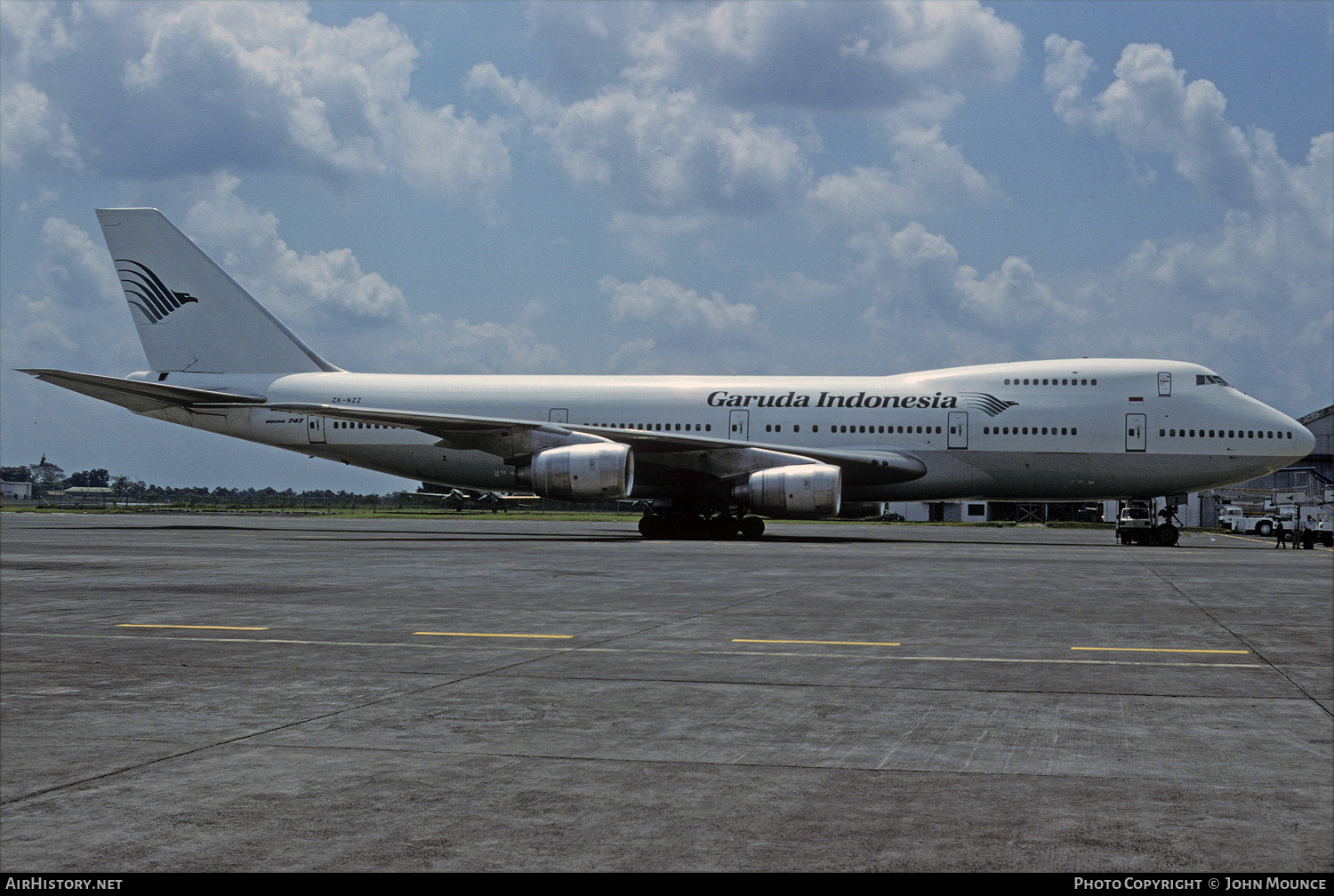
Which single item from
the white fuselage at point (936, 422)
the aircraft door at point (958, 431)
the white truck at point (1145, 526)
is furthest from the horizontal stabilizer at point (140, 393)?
the white truck at point (1145, 526)

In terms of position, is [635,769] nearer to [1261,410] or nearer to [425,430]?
[425,430]

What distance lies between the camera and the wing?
3047 cm

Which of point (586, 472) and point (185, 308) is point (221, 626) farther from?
point (185, 308)

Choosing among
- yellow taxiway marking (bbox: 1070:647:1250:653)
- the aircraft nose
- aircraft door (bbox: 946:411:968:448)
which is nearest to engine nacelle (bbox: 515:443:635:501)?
aircraft door (bbox: 946:411:968:448)

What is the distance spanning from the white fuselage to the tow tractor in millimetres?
2299

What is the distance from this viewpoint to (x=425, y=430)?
3189cm

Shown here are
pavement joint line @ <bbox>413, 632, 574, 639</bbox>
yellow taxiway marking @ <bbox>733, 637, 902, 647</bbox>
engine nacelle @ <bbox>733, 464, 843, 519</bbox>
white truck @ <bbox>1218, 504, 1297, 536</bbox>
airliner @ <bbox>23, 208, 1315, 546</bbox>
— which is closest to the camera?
yellow taxiway marking @ <bbox>733, 637, 902, 647</bbox>

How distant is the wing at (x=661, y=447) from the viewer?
3047cm

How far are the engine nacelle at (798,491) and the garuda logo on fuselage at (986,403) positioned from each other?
492 centimetres

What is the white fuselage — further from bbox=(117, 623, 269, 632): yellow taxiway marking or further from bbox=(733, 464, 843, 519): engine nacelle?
bbox=(117, 623, 269, 632): yellow taxiway marking

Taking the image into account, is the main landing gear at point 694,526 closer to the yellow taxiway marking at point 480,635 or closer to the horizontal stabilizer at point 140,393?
the horizontal stabilizer at point 140,393

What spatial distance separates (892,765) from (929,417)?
27141mm
